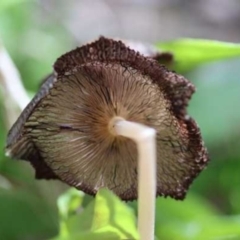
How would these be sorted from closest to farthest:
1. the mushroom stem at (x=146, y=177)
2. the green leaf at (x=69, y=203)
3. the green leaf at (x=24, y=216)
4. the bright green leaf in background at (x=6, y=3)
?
the mushroom stem at (x=146, y=177) < the green leaf at (x=69, y=203) < the green leaf at (x=24, y=216) < the bright green leaf in background at (x=6, y=3)

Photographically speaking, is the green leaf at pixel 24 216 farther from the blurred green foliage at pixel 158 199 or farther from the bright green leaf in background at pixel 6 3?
the bright green leaf in background at pixel 6 3

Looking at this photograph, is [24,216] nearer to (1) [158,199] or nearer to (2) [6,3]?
(1) [158,199]

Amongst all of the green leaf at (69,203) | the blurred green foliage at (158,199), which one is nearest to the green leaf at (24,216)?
the blurred green foliage at (158,199)

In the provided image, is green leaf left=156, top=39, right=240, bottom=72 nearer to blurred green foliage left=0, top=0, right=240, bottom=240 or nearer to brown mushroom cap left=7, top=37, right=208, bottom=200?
blurred green foliage left=0, top=0, right=240, bottom=240

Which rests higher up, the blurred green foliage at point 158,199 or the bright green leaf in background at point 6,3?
the bright green leaf in background at point 6,3

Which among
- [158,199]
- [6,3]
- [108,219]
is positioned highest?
[6,3]

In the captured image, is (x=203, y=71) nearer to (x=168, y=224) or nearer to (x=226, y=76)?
(x=226, y=76)

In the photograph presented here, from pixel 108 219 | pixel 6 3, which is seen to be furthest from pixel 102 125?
pixel 6 3

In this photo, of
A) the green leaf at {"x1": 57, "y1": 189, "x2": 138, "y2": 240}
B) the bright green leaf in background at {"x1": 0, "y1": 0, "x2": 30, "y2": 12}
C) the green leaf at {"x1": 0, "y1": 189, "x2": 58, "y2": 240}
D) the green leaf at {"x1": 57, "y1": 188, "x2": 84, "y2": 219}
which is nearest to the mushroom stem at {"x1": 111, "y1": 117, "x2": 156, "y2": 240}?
the green leaf at {"x1": 57, "y1": 189, "x2": 138, "y2": 240}
